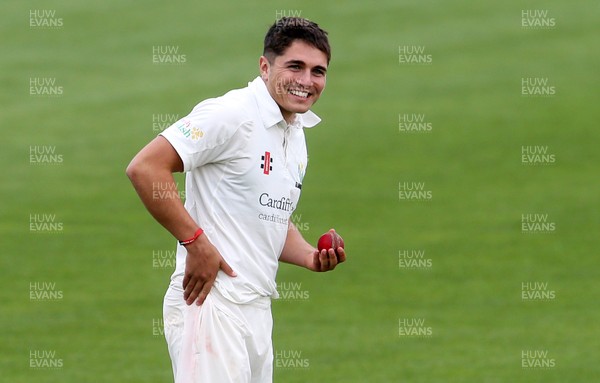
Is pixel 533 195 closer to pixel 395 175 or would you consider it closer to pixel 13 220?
pixel 395 175

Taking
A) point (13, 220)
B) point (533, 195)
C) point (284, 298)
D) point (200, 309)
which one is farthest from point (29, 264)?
point (200, 309)

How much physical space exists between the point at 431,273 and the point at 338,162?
5631mm

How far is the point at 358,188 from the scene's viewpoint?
2142 cm

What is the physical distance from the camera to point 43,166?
76.4 ft

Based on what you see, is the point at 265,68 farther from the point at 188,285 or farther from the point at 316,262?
the point at 188,285

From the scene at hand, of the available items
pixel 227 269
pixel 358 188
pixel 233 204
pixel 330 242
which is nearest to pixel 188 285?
pixel 227 269

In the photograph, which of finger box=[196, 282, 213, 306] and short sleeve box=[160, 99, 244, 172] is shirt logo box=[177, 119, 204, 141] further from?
finger box=[196, 282, 213, 306]

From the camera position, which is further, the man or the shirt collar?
the shirt collar

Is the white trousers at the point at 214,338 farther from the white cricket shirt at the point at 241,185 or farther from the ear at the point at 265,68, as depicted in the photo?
the ear at the point at 265,68

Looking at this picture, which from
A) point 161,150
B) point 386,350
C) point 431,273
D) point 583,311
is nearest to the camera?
point 161,150

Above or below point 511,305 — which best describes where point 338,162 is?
above

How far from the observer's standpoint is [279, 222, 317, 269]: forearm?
7164mm

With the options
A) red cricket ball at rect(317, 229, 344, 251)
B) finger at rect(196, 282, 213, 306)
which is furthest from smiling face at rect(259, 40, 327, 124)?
finger at rect(196, 282, 213, 306)

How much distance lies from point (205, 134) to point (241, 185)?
0.37 m
